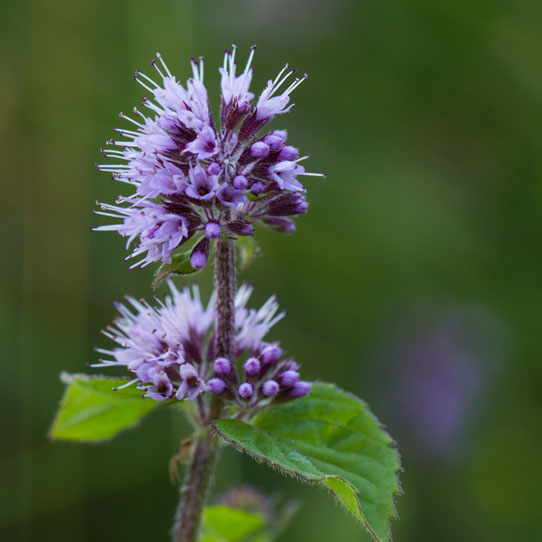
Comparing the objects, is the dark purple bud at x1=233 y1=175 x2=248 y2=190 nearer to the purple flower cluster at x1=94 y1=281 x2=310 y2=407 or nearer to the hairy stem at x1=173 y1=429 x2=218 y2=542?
the purple flower cluster at x1=94 y1=281 x2=310 y2=407

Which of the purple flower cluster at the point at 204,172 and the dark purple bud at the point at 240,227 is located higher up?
the purple flower cluster at the point at 204,172

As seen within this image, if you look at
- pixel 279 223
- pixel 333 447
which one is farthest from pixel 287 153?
pixel 333 447

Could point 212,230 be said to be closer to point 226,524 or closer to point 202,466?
point 202,466

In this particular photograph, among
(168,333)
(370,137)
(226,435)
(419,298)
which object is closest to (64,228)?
(370,137)

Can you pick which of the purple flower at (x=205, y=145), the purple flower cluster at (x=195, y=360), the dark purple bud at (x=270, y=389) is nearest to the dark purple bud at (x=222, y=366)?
the purple flower cluster at (x=195, y=360)

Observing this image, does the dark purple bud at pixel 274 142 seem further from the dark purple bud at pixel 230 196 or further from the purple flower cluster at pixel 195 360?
the purple flower cluster at pixel 195 360

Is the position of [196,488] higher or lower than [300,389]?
lower
